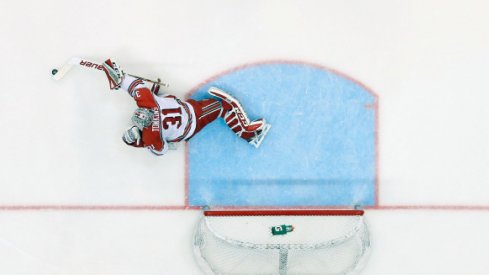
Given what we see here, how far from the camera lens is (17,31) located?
5688 millimetres

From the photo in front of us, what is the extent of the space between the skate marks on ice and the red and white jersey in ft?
1.61

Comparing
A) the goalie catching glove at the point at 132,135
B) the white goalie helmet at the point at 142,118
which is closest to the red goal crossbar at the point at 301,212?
the goalie catching glove at the point at 132,135

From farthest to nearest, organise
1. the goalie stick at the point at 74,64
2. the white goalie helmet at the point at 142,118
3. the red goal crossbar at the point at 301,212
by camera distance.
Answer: the red goal crossbar at the point at 301,212
the goalie stick at the point at 74,64
the white goalie helmet at the point at 142,118

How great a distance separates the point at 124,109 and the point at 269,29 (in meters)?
1.86

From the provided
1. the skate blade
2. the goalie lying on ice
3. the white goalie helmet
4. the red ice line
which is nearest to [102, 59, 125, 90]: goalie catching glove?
the goalie lying on ice

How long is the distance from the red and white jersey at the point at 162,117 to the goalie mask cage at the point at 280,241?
3.35 ft

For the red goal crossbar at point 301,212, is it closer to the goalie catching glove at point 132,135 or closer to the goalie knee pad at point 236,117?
the goalie knee pad at point 236,117

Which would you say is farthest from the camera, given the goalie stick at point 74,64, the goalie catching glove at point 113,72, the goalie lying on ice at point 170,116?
the goalie stick at point 74,64

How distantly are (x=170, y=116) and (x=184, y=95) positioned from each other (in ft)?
2.24

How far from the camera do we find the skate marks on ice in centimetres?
563

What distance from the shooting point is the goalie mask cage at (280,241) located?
5617 millimetres

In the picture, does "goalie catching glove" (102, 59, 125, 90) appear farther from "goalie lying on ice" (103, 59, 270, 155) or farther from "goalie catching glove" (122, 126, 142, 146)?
"goalie catching glove" (122, 126, 142, 146)

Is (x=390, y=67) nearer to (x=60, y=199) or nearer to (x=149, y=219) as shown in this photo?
(x=149, y=219)

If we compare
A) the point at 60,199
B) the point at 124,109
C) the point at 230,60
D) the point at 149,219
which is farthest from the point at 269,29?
the point at 60,199
